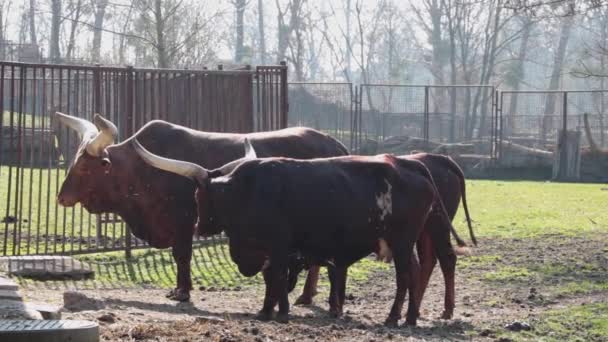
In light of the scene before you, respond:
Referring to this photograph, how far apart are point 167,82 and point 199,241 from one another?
2.21 metres

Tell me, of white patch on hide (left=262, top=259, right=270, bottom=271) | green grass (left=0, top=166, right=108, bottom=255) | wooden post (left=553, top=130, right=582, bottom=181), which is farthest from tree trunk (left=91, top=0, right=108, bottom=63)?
white patch on hide (left=262, top=259, right=270, bottom=271)

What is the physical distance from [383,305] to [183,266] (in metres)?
2.09

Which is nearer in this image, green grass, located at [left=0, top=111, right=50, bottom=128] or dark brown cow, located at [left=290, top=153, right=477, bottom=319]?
dark brown cow, located at [left=290, top=153, right=477, bottom=319]

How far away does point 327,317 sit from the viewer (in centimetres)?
998

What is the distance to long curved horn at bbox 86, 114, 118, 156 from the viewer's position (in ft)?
36.4

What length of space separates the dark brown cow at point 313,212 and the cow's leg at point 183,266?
64.9 inches

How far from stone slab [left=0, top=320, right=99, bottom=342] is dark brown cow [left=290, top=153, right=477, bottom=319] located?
131 inches

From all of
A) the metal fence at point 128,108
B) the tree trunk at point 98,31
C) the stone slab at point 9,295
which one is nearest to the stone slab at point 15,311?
the stone slab at point 9,295

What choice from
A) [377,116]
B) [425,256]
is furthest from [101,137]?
[377,116]

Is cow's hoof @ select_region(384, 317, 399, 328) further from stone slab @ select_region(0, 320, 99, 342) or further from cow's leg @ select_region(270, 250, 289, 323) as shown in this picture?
stone slab @ select_region(0, 320, 99, 342)

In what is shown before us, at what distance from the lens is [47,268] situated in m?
11.9

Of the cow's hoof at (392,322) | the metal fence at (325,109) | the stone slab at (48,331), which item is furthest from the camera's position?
the metal fence at (325,109)

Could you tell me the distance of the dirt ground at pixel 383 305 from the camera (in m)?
8.41

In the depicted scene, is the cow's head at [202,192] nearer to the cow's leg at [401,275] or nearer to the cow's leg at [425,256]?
the cow's leg at [401,275]
